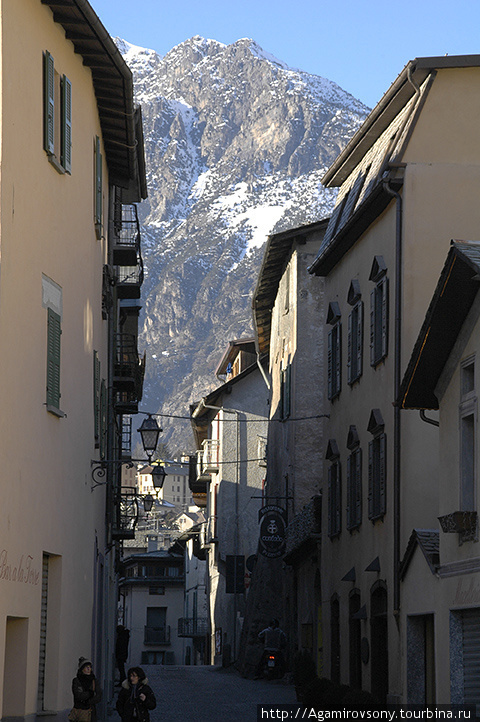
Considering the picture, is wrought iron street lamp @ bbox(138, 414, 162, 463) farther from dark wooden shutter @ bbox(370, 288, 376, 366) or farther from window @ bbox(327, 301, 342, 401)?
window @ bbox(327, 301, 342, 401)

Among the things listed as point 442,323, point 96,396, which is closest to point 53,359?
point 96,396

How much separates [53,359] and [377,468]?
810cm

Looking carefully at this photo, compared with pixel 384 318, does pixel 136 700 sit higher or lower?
lower

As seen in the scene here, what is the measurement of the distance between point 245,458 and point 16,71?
121ft

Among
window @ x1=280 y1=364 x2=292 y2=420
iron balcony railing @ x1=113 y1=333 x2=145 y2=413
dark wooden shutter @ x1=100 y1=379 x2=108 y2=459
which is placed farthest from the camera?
window @ x1=280 y1=364 x2=292 y2=420

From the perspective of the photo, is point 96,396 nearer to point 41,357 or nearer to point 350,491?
point 41,357

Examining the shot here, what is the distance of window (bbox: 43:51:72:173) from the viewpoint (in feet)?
53.5

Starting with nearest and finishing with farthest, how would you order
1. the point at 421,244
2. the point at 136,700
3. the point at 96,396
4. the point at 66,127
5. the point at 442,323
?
the point at 442,323
the point at 136,700
the point at 66,127
the point at 421,244
the point at 96,396

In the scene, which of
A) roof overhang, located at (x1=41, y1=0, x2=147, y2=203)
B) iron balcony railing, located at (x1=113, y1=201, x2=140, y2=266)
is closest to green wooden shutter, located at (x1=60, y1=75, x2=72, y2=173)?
roof overhang, located at (x1=41, y1=0, x2=147, y2=203)

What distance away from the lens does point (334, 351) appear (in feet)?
88.6

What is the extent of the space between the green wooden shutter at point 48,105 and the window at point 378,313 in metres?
7.80

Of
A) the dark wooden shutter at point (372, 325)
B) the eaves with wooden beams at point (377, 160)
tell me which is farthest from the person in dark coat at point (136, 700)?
the eaves with wooden beams at point (377, 160)

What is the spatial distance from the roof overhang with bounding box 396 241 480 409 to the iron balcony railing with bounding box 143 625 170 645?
231 feet

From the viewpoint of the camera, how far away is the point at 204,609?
73.8 meters
